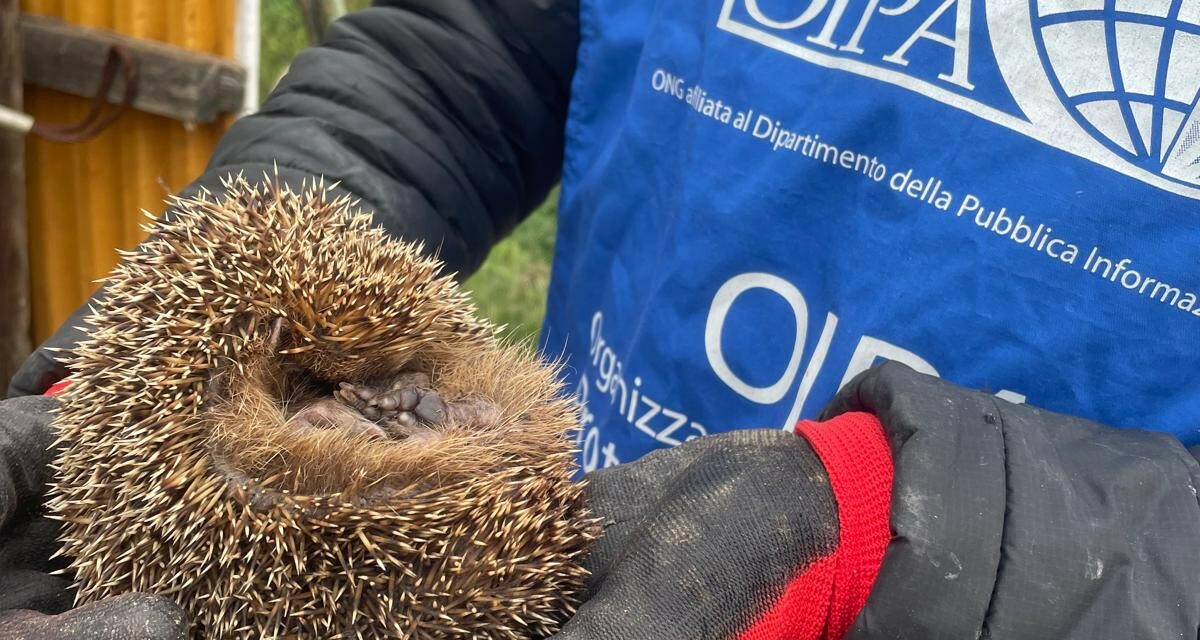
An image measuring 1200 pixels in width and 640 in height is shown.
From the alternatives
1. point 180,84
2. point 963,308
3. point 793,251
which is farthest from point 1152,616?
point 180,84

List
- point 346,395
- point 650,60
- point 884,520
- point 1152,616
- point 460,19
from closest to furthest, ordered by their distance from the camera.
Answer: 1. point 1152,616
2. point 884,520
3. point 346,395
4. point 650,60
5. point 460,19

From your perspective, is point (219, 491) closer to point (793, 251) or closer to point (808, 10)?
point (793, 251)

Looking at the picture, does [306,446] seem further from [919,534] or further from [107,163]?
[107,163]

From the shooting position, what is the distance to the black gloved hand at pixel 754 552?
1637 millimetres

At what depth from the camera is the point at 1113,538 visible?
158cm

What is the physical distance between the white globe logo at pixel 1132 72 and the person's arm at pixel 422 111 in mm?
1557

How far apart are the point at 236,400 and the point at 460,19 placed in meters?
1.55

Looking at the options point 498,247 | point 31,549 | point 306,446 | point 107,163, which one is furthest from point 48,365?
point 498,247

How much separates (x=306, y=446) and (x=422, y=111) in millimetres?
1466

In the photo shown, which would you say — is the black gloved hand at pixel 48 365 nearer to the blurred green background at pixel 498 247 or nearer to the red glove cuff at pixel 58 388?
the red glove cuff at pixel 58 388

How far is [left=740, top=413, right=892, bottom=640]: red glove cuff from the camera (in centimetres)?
166

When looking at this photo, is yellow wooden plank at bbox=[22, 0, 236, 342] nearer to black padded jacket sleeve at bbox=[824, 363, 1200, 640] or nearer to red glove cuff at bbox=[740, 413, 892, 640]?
red glove cuff at bbox=[740, 413, 892, 640]

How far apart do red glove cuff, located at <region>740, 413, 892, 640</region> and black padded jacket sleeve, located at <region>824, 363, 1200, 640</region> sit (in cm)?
7

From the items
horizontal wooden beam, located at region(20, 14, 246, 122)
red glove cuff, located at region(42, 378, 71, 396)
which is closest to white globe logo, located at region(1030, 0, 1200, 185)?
red glove cuff, located at region(42, 378, 71, 396)
